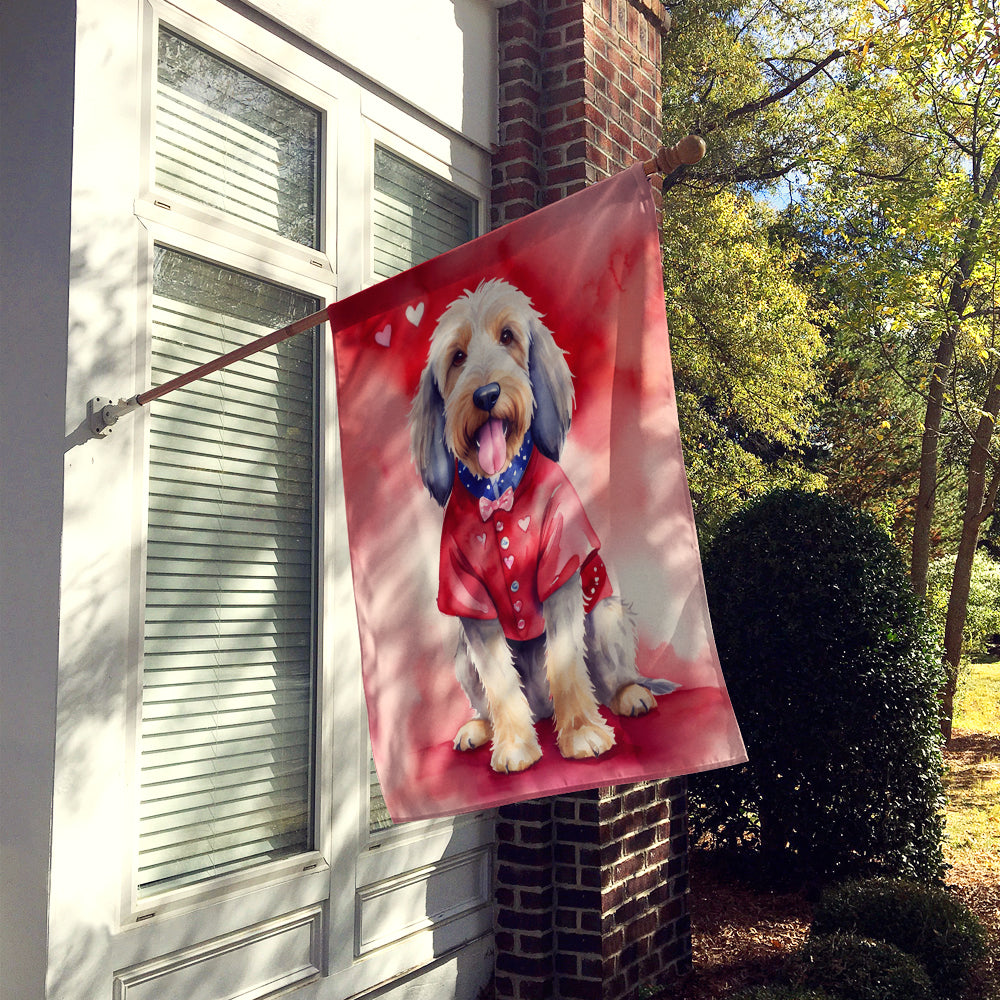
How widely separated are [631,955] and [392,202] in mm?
3512

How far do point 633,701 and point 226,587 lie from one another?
149cm

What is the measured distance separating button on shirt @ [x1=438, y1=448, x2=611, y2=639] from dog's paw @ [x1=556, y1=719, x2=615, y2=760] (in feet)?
0.89

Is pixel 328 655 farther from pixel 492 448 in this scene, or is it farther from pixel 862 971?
pixel 862 971

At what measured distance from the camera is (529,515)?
2.59 meters

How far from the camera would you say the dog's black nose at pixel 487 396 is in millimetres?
2631

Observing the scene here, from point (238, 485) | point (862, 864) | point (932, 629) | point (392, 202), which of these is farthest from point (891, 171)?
point (238, 485)

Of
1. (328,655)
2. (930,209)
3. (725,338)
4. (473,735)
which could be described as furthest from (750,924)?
(725,338)

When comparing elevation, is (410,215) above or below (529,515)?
above

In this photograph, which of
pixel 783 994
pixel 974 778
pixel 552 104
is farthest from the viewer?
pixel 974 778

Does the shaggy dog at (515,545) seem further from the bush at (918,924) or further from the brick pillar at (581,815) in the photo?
the bush at (918,924)

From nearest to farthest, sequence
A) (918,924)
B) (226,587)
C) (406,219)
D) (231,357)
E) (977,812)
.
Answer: (231,357), (226,587), (406,219), (918,924), (977,812)

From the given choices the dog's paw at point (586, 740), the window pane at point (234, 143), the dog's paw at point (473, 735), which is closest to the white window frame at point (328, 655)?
the window pane at point (234, 143)

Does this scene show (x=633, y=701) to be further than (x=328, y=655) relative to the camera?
No

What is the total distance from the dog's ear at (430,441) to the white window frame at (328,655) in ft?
3.16
